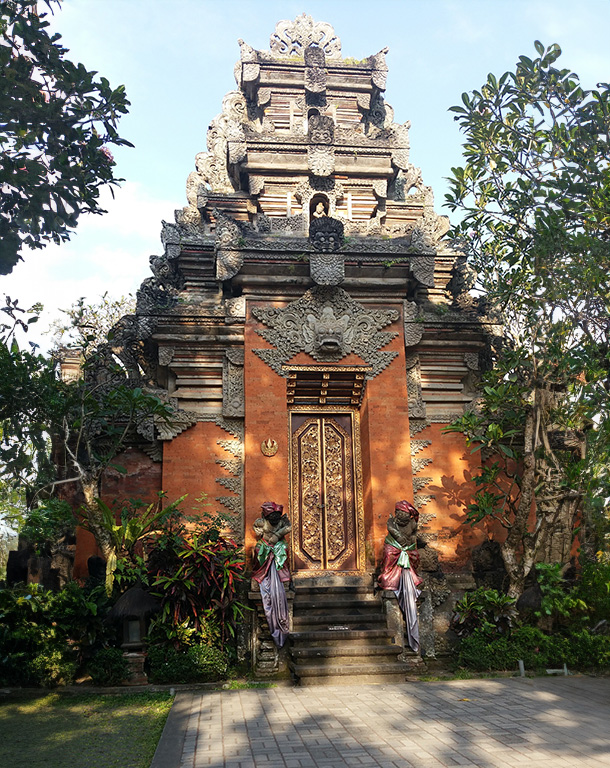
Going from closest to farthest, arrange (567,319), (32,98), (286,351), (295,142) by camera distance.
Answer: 1. (32,98)
2. (567,319)
3. (286,351)
4. (295,142)

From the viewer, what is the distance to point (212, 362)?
10844 mm

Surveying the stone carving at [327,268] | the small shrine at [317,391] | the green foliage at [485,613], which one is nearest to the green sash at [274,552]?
the small shrine at [317,391]

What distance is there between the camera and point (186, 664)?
320 inches

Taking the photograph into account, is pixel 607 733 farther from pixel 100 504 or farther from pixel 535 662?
pixel 100 504

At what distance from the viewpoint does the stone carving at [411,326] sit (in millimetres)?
11039

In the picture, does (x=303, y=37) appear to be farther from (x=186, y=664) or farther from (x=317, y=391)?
(x=186, y=664)

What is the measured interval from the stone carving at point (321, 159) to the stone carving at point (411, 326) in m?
3.82

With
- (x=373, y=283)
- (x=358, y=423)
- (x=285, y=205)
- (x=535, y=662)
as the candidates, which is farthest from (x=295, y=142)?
(x=535, y=662)

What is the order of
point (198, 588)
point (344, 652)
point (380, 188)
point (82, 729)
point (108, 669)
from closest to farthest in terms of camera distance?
point (82, 729), point (108, 669), point (344, 652), point (198, 588), point (380, 188)

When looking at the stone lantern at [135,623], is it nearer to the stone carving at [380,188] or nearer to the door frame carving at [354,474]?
the door frame carving at [354,474]

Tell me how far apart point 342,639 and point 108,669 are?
2936 mm

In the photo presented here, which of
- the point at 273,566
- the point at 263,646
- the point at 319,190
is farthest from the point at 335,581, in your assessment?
the point at 319,190

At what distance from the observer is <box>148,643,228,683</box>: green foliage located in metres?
8.09

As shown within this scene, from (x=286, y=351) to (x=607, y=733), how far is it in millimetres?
6552
